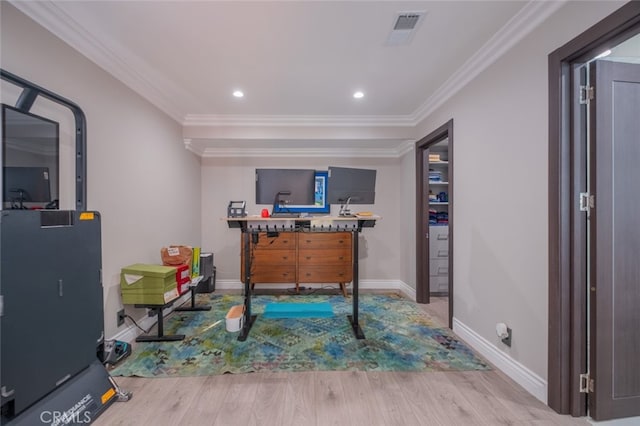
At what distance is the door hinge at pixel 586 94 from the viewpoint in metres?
1.48

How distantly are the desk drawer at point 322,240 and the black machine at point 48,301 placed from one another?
2.41m

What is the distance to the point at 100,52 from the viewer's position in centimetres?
202

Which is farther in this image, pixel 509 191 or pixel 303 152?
pixel 303 152

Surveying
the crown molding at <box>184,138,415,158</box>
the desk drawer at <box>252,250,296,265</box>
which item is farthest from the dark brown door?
the desk drawer at <box>252,250,296,265</box>

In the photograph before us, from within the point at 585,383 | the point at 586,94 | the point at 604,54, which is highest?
the point at 604,54

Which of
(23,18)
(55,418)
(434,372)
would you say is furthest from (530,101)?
(55,418)

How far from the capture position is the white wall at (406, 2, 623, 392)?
1.64 m

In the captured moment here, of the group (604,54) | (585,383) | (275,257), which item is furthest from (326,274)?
(604,54)

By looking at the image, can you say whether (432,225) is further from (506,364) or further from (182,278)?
(182,278)

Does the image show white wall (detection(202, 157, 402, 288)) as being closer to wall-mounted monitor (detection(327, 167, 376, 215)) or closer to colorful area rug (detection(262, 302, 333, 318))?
wall-mounted monitor (detection(327, 167, 376, 215))

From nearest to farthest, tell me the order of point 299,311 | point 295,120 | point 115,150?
1. point 115,150
2. point 299,311
3. point 295,120

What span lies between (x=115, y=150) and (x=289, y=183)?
7.56 ft

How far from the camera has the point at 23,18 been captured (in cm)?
155

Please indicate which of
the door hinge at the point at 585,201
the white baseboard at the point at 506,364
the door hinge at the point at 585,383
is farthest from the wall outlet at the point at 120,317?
the door hinge at the point at 585,201
